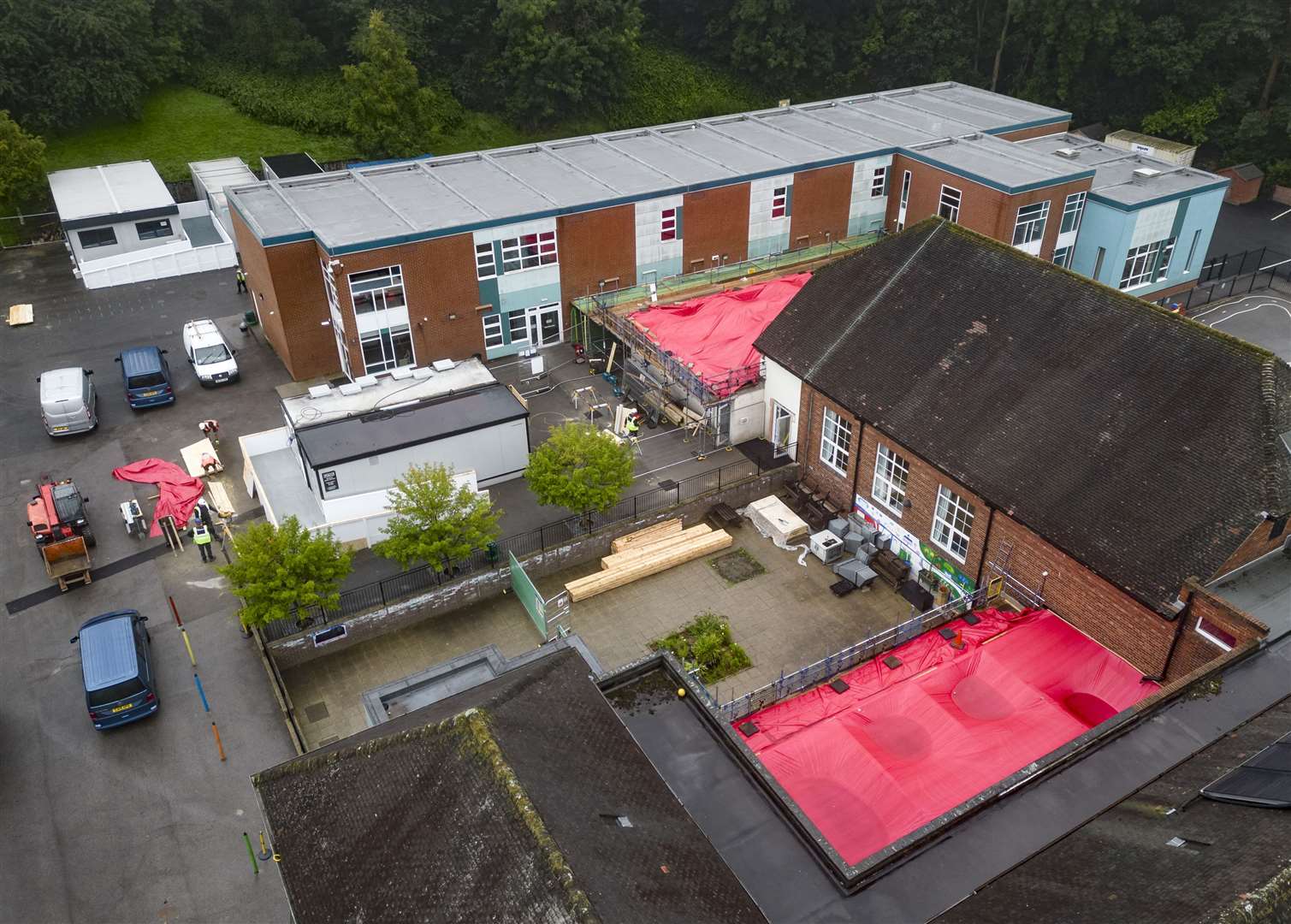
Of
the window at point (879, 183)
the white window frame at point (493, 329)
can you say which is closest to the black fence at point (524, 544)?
the white window frame at point (493, 329)

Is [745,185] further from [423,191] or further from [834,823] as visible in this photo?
[834,823]

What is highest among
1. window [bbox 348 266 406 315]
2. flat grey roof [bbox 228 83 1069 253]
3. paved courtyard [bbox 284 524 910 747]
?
flat grey roof [bbox 228 83 1069 253]

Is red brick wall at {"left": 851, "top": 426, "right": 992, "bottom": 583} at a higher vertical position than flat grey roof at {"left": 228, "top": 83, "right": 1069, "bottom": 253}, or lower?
lower

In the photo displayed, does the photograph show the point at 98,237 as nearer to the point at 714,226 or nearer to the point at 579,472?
the point at 714,226

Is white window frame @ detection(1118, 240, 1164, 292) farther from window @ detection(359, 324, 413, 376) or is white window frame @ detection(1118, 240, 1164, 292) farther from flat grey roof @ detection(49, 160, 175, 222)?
flat grey roof @ detection(49, 160, 175, 222)

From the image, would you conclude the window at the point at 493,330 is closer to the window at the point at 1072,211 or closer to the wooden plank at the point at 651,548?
the wooden plank at the point at 651,548

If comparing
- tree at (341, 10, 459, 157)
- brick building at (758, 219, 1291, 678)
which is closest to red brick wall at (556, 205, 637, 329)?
brick building at (758, 219, 1291, 678)

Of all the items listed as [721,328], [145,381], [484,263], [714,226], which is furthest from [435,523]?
[714,226]
